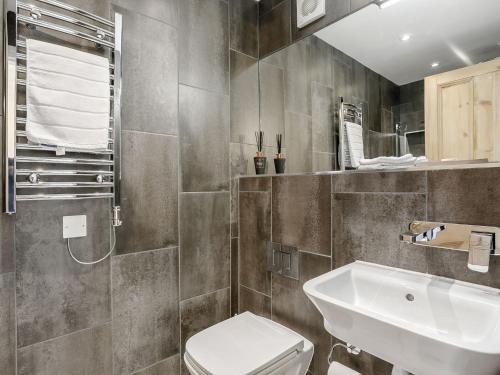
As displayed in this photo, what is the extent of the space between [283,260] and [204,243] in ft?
1.65

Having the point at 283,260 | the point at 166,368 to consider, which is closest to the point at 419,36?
the point at 283,260

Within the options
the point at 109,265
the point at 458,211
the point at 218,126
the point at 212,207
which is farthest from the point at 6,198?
the point at 458,211

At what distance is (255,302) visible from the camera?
180 cm

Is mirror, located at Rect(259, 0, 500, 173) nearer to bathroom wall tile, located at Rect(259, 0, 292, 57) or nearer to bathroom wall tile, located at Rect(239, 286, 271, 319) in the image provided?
bathroom wall tile, located at Rect(259, 0, 292, 57)

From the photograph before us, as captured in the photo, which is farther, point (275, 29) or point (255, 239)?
point (275, 29)

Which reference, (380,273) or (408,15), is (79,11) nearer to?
(408,15)

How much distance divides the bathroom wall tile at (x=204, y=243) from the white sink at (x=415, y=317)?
85 cm

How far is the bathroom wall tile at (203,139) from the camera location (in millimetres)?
1661

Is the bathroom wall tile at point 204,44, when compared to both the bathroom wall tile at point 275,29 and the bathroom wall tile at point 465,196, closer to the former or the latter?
the bathroom wall tile at point 275,29

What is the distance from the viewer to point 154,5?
153 centimetres

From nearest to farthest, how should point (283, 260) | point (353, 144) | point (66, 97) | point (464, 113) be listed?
1. point (464, 113)
2. point (66, 97)
3. point (353, 144)
4. point (283, 260)

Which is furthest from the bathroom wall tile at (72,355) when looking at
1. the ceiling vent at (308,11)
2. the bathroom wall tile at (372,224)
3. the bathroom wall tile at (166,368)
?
the ceiling vent at (308,11)

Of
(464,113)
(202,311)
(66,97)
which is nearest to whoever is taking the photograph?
(464,113)

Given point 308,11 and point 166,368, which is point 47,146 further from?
point 308,11
